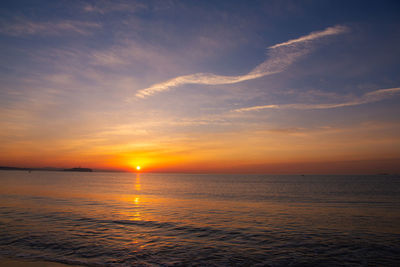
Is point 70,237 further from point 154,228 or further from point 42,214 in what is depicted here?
point 42,214

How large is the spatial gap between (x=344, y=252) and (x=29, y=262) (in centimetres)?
1830

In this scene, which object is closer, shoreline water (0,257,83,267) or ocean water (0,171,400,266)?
shoreline water (0,257,83,267)

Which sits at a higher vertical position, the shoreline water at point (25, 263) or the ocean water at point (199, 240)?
the shoreline water at point (25, 263)

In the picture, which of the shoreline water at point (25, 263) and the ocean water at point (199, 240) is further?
the ocean water at point (199, 240)

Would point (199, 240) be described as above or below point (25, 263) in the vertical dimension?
below

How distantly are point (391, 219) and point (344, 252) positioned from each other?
16828mm

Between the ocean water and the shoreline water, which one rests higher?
the shoreline water

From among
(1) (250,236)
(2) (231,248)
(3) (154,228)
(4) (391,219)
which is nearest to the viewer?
(2) (231,248)

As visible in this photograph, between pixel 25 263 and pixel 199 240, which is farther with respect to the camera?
pixel 199 240

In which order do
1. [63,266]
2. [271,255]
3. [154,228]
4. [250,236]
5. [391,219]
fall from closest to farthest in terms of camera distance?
[63,266] → [271,255] → [250,236] → [154,228] → [391,219]

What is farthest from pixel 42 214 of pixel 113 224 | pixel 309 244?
pixel 309 244

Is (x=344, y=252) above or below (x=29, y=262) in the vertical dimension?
below

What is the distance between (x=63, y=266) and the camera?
1238cm

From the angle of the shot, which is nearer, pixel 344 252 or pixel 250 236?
pixel 344 252
